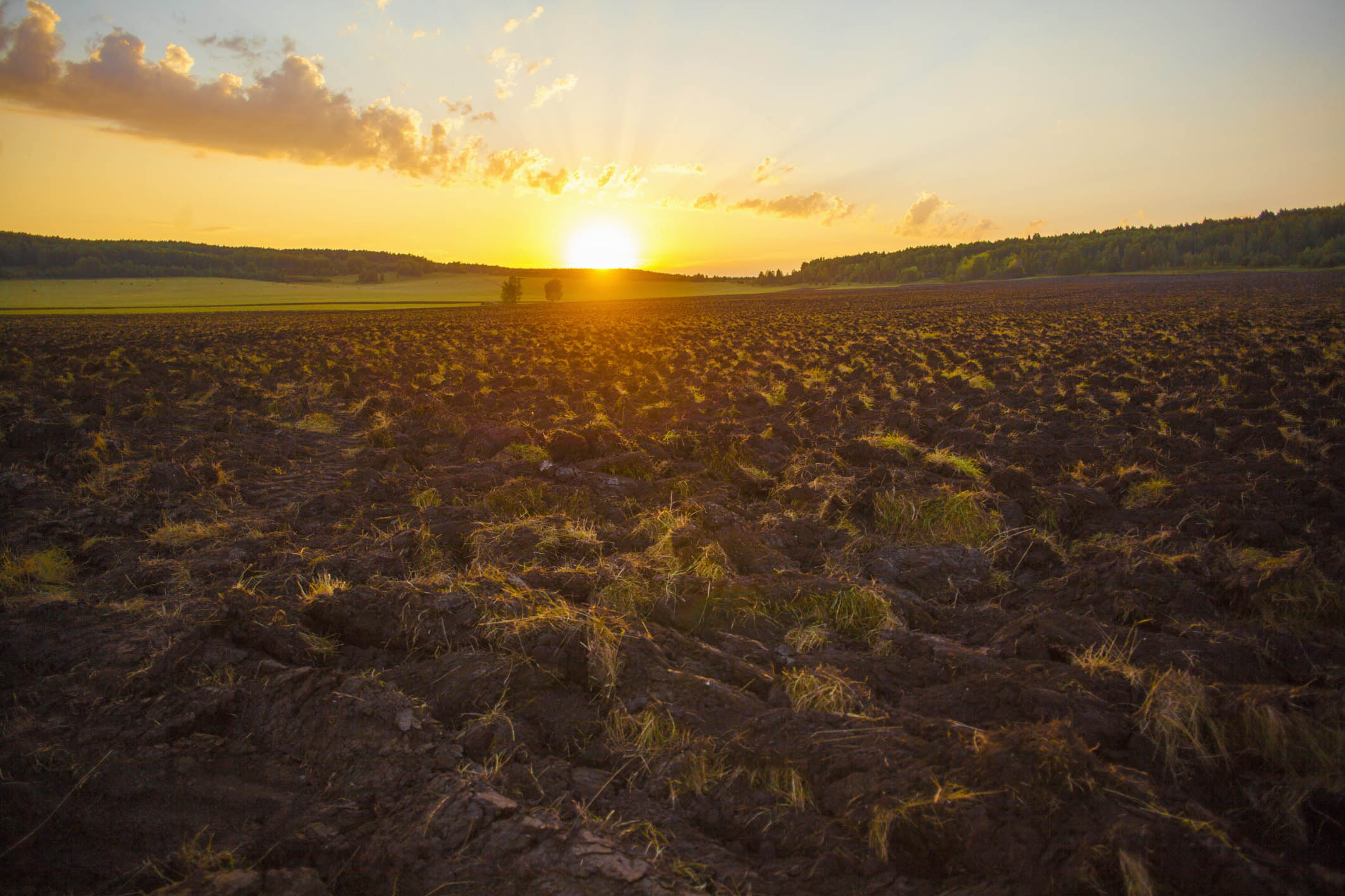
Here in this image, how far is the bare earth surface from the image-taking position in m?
2.40

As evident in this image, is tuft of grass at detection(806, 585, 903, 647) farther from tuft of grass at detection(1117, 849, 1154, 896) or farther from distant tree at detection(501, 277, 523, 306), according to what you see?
distant tree at detection(501, 277, 523, 306)

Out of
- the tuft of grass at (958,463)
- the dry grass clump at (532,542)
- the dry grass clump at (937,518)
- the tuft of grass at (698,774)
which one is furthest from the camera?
the tuft of grass at (958,463)

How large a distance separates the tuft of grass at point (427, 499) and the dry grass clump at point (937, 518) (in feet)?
14.9

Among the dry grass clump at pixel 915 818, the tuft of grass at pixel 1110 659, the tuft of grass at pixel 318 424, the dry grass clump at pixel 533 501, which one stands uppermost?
the tuft of grass at pixel 318 424

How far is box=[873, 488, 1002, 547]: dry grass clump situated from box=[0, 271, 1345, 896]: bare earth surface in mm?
40

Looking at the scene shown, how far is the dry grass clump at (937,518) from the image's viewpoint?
5578mm

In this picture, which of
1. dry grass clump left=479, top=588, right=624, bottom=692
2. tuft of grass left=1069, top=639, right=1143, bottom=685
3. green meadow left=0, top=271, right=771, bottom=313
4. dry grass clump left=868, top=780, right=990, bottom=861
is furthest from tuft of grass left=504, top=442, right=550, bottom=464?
green meadow left=0, top=271, right=771, bottom=313

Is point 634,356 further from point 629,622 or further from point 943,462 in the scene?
point 629,622

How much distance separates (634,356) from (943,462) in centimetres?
1395

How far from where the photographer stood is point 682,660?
3.72 m

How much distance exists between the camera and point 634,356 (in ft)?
66.2

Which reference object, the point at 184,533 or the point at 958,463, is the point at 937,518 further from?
the point at 184,533

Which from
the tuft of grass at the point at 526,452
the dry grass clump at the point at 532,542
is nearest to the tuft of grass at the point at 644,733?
the dry grass clump at the point at 532,542

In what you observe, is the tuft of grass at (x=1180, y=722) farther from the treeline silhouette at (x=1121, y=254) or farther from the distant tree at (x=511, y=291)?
the treeline silhouette at (x=1121, y=254)
